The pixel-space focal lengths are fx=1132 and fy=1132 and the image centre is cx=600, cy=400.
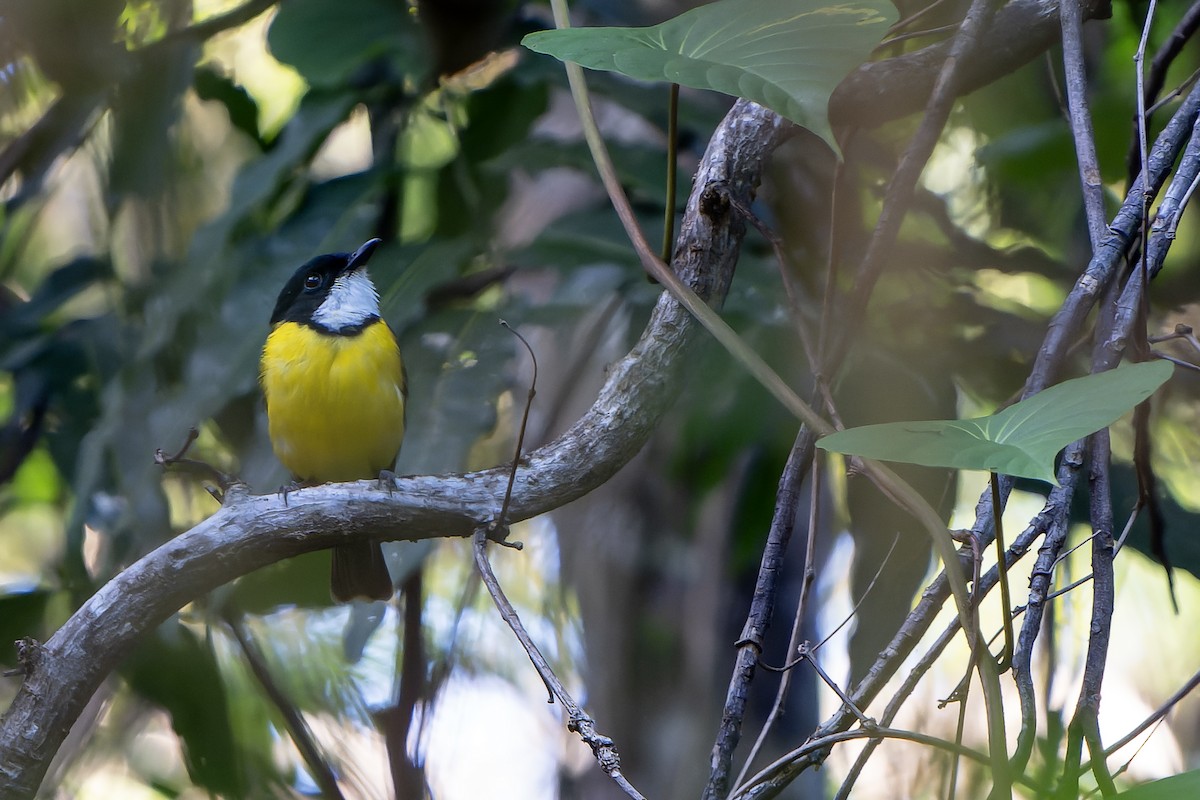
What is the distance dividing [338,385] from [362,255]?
41 cm

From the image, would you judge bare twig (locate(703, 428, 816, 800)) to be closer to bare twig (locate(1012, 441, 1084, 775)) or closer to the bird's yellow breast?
bare twig (locate(1012, 441, 1084, 775))

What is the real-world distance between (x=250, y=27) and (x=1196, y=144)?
11.3 feet

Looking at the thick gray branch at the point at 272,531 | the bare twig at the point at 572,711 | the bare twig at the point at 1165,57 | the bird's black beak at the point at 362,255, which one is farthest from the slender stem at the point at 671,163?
the bird's black beak at the point at 362,255

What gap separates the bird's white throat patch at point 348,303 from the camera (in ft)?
12.3

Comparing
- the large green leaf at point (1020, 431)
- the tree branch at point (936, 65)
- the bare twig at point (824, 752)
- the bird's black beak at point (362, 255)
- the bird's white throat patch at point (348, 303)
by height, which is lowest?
the bare twig at point (824, 752)

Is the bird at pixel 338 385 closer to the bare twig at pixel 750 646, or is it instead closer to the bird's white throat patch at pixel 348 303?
the bird's white throat patch at pixel 348 303

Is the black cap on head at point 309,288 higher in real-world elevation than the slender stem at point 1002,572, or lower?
higher

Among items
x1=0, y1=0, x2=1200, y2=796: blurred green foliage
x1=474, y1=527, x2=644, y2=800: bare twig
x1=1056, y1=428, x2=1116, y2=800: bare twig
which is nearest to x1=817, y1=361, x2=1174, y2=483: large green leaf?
x1=1056, y1=428, x2=1116, y2=800: bare twig

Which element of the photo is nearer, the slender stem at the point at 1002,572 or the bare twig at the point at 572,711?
the slender stem at the point at 1002,572

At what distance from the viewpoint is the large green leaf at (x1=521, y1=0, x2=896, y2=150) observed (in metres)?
1.37

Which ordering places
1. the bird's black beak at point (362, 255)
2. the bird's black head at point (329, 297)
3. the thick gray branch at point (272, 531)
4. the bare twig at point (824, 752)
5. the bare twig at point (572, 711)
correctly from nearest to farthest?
1. the bare twig at point (824, 752)
2. the bare twig at point (572, 711)
3. the thick gray branch at point (272, 531)
4. the bird's black beak at point (362, 255)
5. the bird's black head at point (329, 297)

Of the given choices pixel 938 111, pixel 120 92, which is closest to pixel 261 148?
pixel 120 92

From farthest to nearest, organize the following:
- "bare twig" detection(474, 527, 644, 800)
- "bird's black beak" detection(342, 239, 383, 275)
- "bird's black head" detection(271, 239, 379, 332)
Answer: "bird's black head" detection(271, 239, 379, 332)
"bird's black beak" detection(342, 239, 383, 275)
"bare twig" detection(474, 527, 644, 800)

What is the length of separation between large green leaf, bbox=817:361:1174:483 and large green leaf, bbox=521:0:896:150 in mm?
351
